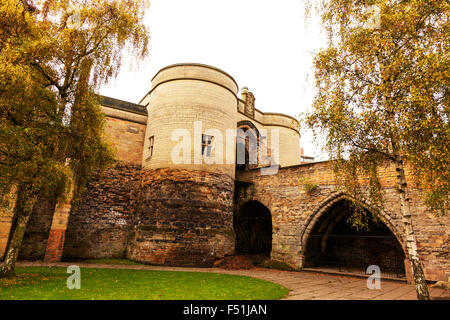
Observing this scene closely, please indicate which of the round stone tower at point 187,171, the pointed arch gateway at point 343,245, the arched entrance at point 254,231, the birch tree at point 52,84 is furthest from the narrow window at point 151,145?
the pointed arch gateway at point 343,245

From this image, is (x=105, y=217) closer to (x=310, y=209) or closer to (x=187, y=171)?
(x=187, y=171)

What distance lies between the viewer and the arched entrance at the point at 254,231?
16.1 meters

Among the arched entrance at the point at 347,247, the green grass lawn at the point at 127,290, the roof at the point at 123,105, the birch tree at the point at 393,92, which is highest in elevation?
the roof at the point at 123,105

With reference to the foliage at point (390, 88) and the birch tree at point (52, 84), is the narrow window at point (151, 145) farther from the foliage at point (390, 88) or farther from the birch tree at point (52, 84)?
the foliage at point (390, 88)

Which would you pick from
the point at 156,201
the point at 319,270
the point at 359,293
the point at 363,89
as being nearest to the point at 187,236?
the point at 156,201

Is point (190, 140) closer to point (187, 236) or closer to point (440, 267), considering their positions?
point (187, 236)

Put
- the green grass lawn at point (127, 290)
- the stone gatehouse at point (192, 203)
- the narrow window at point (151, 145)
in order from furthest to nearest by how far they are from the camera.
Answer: the narrow window at point (151, 145) < the stone gatehouse at point (192, 203) < the green grass lawn at point (127, 290)

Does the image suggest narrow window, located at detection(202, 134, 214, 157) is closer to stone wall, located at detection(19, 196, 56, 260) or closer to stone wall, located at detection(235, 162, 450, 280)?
stone wall, located at detection(235, 162, 450, 280)

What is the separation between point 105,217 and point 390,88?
13.2 m

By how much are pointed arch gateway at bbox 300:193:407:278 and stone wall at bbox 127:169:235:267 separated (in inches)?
154

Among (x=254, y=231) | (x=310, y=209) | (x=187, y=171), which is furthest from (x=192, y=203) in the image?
(x=254, y=231)

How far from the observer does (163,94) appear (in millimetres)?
14398

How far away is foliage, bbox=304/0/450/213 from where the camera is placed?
571 cm

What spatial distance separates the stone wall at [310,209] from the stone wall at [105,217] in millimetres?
6089
